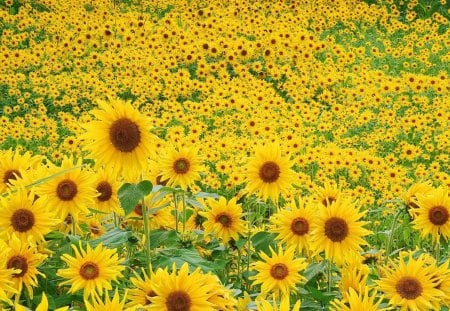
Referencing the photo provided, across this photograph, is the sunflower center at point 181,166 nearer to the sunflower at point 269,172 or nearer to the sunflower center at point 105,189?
the sunflower at point 269,172

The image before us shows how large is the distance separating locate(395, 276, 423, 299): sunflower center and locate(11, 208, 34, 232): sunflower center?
3.60ft

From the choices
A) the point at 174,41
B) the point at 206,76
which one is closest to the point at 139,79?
the point at 206,76

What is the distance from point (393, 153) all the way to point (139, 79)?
10.4 feet

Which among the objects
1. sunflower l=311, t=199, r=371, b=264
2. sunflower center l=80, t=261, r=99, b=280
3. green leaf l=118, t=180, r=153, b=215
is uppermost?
sunflower l=311, t=199, r=371, b=264

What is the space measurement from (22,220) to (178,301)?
2.25 feet

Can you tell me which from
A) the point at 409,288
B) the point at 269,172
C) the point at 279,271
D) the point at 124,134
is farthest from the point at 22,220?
the point at 409,288

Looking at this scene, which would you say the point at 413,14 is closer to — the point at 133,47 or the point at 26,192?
the point at 133,47

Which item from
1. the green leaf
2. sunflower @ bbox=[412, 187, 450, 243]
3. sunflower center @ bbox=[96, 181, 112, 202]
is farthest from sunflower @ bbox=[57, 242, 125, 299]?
sunflower @ bbox=[412, 187, 450, 243]

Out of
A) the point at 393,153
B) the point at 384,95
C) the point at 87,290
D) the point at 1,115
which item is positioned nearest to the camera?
the point at 87,290

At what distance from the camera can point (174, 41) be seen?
33.2ft

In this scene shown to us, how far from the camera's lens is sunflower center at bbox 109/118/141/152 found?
2208mm

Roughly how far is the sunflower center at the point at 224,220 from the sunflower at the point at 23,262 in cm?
93

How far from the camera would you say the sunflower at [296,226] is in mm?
2600

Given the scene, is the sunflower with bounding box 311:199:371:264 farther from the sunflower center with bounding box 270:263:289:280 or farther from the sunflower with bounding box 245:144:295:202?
the sunflower with bounding box 245:144:295:202
